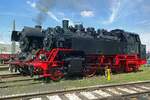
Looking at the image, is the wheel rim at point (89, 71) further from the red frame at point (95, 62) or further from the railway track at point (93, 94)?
the railway track at point (93, 94)

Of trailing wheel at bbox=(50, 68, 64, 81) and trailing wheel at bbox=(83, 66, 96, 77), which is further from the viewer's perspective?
trailing wheel at bbox=(83, 66, 96, 77)

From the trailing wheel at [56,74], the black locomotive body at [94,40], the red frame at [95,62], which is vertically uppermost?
the black locomotive body at [94,40]

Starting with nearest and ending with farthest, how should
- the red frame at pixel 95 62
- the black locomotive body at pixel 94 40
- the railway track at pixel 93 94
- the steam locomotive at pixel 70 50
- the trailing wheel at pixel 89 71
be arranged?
the railway track at pixel 93 94
the red frame at pixel 95 62
the steam locomotive at pixel 70 50
the black locomotive body at pixel 94 40
the trailing wheel at pixel 89 71

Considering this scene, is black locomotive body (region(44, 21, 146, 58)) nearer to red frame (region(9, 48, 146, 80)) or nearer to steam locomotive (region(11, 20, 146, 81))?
steam locomotive (region(11, 20, 146, 81))

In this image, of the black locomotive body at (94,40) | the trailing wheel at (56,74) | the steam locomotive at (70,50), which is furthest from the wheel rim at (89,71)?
the trailing wheel at (56,74)

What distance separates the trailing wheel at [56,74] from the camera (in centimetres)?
1515

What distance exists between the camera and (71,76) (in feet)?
56.3

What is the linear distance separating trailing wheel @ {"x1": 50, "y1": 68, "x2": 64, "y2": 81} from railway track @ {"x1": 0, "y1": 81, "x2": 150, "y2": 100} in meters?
4.14

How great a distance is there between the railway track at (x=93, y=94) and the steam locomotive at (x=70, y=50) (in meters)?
4.20

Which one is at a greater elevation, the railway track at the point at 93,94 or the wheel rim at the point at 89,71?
the wheel rim at the point at 89,71

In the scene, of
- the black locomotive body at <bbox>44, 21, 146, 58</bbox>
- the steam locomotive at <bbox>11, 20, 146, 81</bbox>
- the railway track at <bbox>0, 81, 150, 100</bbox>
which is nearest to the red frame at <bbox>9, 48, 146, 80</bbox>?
the steam locomotive at <bbox>11, 20, 146, 81</bbox>

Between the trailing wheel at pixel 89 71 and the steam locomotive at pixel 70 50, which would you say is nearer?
the steam locomotive at pixel 70 50

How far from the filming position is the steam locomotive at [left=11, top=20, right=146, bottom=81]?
50.6 feet

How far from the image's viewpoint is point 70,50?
16203 millimetres
